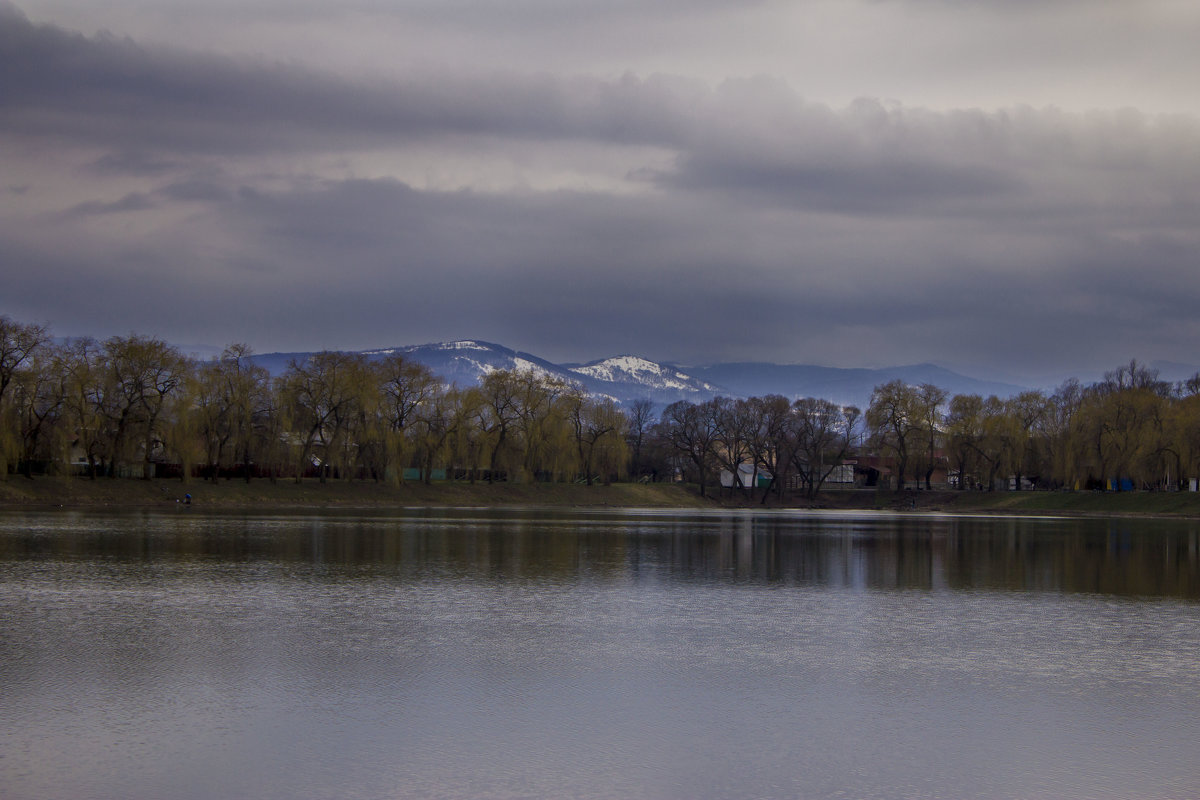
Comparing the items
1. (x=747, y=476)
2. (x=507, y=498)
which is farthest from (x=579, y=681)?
(x=747, y=476)

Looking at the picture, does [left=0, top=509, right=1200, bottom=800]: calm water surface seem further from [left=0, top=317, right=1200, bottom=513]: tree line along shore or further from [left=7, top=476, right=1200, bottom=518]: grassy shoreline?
[left=0, top=317, right=1200, bottom=513]: tree line along shore

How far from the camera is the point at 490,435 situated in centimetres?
8550

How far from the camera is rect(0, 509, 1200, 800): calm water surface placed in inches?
400

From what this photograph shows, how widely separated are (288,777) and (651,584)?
15.9 meters

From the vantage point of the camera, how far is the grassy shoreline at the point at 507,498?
62.1m

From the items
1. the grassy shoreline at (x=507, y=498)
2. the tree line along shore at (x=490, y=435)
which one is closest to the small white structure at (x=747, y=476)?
the tree line along shore at (x=490, y=435)

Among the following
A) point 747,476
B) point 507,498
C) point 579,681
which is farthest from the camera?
point 747,476

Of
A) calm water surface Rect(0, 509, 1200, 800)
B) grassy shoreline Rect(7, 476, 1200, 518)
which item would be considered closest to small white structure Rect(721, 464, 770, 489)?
grassy shoreline Rect(7, 476, 1200, 518)

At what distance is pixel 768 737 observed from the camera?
1152 cm

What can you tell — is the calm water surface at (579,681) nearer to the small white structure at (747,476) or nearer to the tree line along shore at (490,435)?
the tree line along shore at (490,435)

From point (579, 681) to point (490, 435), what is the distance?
236 feet

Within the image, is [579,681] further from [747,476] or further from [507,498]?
[747,476]

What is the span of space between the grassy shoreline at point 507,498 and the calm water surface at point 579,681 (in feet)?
119

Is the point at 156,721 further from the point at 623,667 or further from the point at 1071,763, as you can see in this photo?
the point at 1071,763
